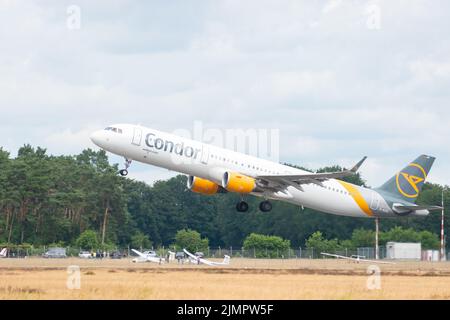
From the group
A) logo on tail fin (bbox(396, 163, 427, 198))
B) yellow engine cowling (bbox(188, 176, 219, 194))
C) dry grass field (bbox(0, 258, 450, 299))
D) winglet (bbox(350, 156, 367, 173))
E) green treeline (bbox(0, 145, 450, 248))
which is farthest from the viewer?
green treeline (bbox(0, 145, 450, 248))

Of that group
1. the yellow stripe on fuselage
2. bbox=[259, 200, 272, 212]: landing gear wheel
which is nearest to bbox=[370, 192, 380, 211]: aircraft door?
the yellow stripe on fuselage

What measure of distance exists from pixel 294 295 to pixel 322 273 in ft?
54.9

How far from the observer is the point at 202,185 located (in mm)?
64625

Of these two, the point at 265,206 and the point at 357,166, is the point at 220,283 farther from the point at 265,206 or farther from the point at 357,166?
the point at 265,206

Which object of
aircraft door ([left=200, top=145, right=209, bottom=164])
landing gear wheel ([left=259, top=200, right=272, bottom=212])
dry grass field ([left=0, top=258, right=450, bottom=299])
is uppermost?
aircraft door ([left=200, top=145, right=209, bottom=164])

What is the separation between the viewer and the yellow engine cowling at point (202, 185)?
6438 centimetres

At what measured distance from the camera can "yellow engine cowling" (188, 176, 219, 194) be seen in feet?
211

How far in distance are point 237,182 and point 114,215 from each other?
6799 centimetres

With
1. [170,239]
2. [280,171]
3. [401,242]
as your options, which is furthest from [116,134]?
[170,239]

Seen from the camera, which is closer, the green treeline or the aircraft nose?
the aircraft nose

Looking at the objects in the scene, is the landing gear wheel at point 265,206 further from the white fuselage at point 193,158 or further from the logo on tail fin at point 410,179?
the logo on tail fin at point 410,179

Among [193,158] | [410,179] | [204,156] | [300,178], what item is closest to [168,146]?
[193,158]

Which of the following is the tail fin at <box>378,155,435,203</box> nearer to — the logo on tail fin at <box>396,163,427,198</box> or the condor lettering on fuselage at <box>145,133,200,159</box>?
the logo on tail fin at <box>396,163,427,198</box>
